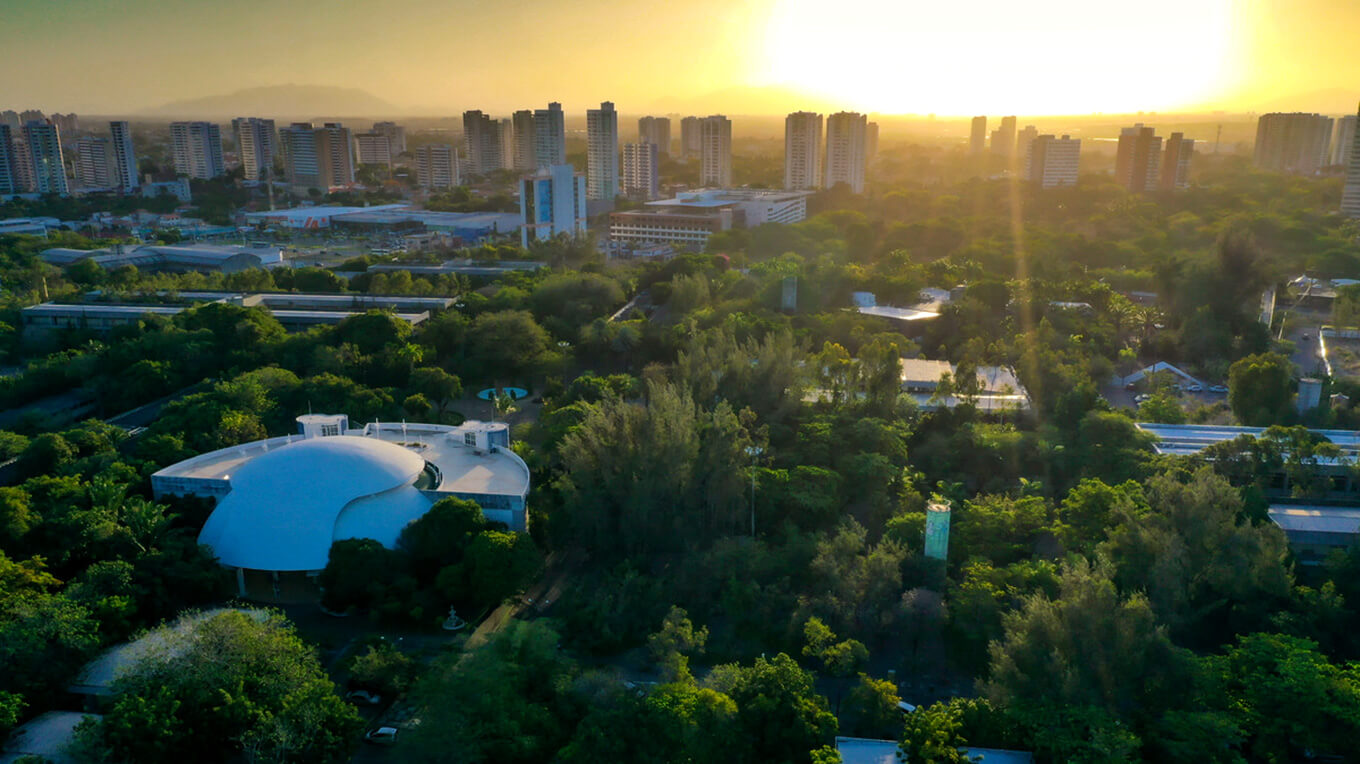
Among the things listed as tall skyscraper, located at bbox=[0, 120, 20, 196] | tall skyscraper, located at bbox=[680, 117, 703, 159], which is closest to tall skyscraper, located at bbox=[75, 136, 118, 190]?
tall skyscraper, located at bbox=[0, 120, 20, 196]

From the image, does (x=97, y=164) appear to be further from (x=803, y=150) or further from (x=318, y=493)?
(x=318, y=493)

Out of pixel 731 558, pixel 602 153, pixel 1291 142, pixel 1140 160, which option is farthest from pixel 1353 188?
pixel 731 558

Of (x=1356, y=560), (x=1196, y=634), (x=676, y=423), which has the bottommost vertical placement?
(x=1196, y=634)

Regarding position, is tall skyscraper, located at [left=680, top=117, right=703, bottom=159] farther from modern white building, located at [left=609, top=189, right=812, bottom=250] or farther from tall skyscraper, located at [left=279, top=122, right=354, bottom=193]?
modern white building, located at [left=609, top=189, right=812, bottom=250]

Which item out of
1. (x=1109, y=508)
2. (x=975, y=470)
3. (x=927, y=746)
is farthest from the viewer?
(x=975, y=470)

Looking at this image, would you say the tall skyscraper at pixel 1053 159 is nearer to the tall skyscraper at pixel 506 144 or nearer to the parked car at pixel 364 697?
the tall skyscraper at pixel 506 144

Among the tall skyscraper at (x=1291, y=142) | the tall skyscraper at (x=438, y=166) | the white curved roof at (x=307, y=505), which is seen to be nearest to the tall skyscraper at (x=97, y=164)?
the tall skyscraper at (x=438, y=166)

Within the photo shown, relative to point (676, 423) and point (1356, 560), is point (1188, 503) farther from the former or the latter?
point (676, 423)

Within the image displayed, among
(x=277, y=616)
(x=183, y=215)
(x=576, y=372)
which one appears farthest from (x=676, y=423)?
(x=183, y=215)
